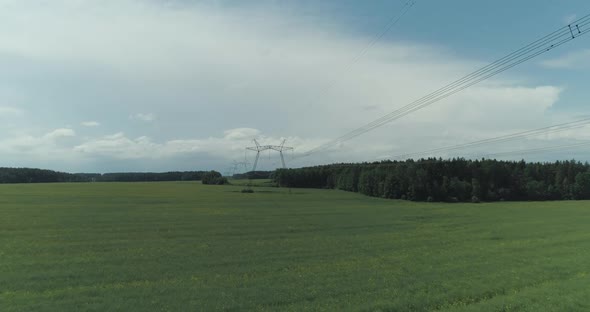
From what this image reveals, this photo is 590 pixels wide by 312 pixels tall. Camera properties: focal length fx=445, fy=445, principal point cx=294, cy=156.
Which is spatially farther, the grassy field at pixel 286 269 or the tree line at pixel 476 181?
the tree line at pixel 476 181

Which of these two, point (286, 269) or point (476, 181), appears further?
point (476, 181)

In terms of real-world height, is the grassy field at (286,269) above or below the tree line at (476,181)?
below

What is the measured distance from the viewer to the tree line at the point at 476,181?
465 ft

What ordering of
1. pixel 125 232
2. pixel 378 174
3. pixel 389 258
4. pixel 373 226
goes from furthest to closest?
1. pixel 378 174
2. pixel 373 226
3. pixel 125 232
4. pixel 389 258

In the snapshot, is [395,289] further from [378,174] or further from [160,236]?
[378,174]

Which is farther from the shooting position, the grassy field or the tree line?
the tree line

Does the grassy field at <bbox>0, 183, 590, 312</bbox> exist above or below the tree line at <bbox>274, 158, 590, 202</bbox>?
below

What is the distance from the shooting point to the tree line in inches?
5581

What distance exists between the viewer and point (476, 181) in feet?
472

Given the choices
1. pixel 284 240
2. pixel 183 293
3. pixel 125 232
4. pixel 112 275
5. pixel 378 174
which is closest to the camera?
pixel 183 293

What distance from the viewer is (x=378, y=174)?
152 m

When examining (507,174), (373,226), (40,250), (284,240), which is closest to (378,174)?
(507,174)

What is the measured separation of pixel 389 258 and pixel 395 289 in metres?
9.93

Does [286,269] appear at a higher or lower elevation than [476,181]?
lower
